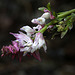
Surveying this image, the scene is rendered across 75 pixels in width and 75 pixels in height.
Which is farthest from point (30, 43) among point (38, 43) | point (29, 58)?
point (29, 58)

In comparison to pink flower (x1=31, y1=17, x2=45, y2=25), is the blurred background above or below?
above

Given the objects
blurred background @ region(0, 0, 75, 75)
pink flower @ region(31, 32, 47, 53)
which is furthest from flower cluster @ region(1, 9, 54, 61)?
blurred background @ region(0, 0, 75, 75)

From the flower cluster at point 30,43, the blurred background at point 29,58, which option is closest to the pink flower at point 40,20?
the flower cluster at point 30,43

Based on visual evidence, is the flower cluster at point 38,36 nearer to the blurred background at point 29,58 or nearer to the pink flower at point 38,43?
the pink flower at point 38,43

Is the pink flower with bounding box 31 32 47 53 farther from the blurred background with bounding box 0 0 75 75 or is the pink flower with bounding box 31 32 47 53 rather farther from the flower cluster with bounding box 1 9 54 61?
the blurred background with bounding box 0 0 75 75

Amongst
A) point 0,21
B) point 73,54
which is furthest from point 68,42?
point 0,21

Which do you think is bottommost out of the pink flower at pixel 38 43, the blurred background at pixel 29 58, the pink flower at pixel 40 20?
the pink flower at pixel 38 43

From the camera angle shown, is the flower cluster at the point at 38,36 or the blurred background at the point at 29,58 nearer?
the flower cluster at the point at 38,36

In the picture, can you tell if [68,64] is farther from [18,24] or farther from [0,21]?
[0,21]

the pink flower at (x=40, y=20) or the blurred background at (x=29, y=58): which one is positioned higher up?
the blurred background at (x=29, y=58)
